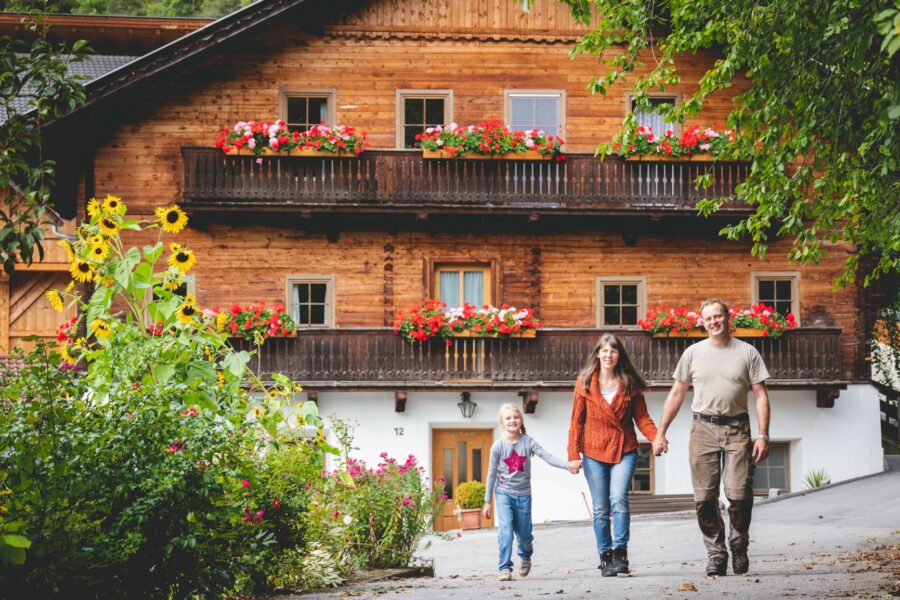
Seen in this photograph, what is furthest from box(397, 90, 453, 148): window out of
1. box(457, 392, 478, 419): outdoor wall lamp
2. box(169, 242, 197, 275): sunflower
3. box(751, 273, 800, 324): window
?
box(169, 242, 197, 275): sunflower

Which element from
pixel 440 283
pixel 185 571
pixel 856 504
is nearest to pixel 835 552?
pixel 856 504

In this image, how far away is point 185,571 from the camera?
6.12 meters

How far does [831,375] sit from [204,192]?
12169mm

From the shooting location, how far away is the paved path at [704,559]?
8164 millimetres

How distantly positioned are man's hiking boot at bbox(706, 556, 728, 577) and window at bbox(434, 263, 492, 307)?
13.1 metres

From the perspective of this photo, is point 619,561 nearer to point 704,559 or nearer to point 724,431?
point 724,431

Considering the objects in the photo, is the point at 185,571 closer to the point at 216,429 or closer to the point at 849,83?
the point at 216,429

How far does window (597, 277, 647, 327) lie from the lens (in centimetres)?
2177

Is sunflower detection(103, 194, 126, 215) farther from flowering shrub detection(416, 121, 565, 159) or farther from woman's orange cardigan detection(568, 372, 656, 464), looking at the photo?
flowering shrub detection(416, 121, 565, 159)

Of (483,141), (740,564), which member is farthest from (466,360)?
(740,564)

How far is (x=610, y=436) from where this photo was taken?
361 inches

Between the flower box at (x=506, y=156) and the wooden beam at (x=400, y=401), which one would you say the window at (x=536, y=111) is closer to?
the flower box at (x=506, y=156)

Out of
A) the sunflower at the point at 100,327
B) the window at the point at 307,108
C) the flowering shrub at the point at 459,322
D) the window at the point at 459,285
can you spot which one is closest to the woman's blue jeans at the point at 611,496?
the sunflower at the point at 100,327

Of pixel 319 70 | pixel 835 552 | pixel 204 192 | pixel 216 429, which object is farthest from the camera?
pixel 319 70
